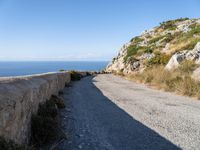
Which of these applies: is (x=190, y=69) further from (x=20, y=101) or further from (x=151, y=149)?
(x=20, y=101)

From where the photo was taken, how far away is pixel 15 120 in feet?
15.2

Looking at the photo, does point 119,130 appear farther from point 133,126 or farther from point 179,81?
point 179,81

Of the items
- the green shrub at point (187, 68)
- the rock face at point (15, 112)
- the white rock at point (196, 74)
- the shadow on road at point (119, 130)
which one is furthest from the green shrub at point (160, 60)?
the rock face at point (15, 112)

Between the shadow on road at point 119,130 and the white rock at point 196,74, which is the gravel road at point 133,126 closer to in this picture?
the shadow on road at point 119,130

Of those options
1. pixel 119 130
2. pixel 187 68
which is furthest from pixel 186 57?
pixel 119 130

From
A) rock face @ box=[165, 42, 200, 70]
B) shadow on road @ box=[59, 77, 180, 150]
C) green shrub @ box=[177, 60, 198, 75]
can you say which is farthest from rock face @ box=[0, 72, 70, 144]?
rock face @ box=[165, 42, 200, 70]

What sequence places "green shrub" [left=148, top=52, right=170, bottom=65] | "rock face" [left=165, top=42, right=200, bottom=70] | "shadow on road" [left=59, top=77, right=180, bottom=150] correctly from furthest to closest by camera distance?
"green shrub" [left=148, top=52, right=170, bottom=65]
"rock face" [left=165, top=42, right=200, bottom=70]
"shadow on road" [left=59, top=77, right=180, bottom=150]

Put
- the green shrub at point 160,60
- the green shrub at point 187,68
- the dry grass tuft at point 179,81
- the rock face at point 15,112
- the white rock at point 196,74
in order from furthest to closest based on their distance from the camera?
the green shrub at point 160,60 → the green shrub at point 187,68 → the white rock at point 196,74 → the dry grass tuft at point 179,81 → the rock face at point 15,112

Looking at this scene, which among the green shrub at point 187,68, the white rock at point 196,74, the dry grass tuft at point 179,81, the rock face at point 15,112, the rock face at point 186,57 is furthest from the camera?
the rock face at point 186,57

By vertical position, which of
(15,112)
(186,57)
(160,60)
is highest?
(186,57)

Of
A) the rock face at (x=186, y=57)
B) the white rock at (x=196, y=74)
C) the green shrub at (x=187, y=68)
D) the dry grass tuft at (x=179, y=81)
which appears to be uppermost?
the rock face at (x=186, y=57)

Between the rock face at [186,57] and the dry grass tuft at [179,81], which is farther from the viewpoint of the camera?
the rock face at [186,57]

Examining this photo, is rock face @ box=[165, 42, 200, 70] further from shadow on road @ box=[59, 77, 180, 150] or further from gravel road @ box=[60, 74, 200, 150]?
shadow on road @ box=[59, 77, 180, 150]

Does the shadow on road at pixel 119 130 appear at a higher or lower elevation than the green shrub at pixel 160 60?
lower
